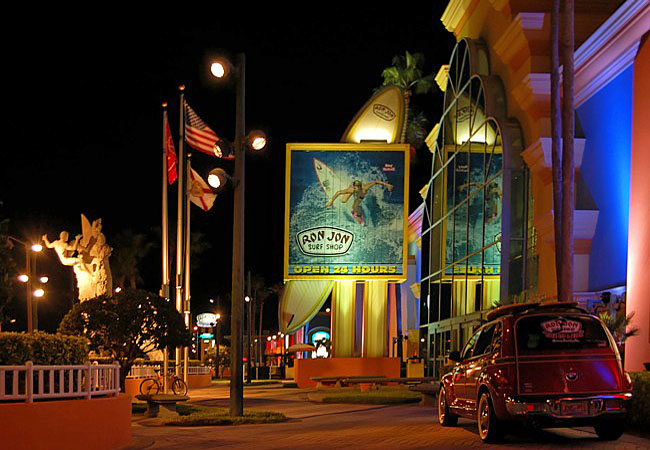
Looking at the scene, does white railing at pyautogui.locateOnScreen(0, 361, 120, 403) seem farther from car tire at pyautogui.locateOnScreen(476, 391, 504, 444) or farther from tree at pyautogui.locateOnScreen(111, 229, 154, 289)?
tree at pyautogui.locateOnScreen(111, 229, 154, 289)

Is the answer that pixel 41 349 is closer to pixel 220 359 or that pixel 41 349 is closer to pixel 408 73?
pixel 408 73

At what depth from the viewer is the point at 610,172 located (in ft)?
80.7

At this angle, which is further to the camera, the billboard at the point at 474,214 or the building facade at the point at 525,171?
the billboard at the point at 474,214

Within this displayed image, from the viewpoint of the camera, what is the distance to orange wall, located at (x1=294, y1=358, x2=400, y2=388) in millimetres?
42562

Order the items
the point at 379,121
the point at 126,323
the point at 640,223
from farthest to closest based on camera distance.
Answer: the point at 379,121
the point at 126,323
the point at 640,223

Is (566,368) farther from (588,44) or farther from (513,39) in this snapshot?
(513,39)

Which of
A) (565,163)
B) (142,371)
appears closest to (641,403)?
(565,163)

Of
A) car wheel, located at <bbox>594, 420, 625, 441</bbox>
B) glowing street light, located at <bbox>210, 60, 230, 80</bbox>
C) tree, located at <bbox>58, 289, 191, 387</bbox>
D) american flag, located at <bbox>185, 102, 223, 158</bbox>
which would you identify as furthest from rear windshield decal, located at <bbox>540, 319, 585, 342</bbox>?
american flag, located at <bbox>185, 102, 223, 158</bbox>

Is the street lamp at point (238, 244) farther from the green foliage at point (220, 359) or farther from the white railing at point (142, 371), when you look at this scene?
the green foliage at point (220, 359)

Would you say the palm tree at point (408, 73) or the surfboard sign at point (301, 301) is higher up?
the palm tree at point (408, 73)

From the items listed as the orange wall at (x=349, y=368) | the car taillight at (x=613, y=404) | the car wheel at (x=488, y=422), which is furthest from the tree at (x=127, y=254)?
the car taillight at (x=613, y=404)

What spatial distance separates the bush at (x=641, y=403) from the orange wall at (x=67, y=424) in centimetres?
799

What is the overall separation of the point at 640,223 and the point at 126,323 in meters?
14.1

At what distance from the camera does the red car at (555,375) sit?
1258cm
